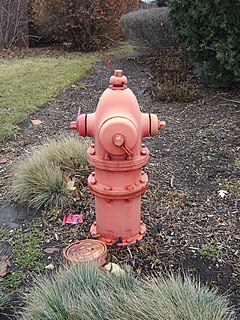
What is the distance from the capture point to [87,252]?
239 cm

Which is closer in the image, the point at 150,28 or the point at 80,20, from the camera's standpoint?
the point at 150,28

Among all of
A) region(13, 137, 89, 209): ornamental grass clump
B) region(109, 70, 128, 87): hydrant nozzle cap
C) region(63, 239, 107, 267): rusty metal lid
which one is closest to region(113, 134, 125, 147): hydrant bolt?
region(109, 70, 128, 87): hydrant nozzle cap

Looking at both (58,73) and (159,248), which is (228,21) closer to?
(58,73)

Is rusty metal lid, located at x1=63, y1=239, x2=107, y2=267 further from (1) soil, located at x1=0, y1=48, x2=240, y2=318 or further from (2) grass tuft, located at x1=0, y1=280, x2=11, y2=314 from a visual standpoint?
(2) grass tuft, located at x1=0, y1=280, x2=11, y2=314

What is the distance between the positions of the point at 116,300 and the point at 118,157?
2.71 ft

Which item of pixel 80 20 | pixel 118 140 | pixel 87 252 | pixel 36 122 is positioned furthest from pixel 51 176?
pixel 80 20

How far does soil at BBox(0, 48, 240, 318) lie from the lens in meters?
2.57

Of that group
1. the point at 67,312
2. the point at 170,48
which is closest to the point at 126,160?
the point at 67,312

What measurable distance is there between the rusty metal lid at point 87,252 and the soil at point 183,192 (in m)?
0.17

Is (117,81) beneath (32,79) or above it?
above

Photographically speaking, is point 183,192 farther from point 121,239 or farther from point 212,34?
point 212,34

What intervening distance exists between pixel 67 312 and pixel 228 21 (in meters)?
5.00

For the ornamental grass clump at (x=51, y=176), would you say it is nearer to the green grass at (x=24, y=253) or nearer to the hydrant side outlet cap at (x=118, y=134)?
the green grass at (x=24, y=253)

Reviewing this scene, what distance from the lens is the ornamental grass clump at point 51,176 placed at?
3.19 m
